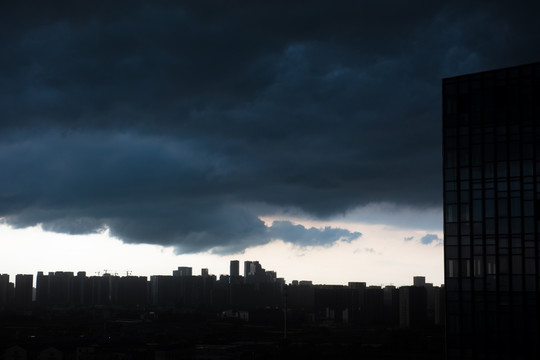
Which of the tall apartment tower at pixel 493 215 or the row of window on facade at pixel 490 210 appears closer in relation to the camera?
the tall apartment tower at pixel 493 215

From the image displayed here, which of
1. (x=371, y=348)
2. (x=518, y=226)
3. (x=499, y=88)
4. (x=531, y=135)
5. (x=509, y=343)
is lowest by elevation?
(x=371, y=348)

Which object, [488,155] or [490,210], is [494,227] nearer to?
[490,210]

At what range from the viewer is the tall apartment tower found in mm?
48781

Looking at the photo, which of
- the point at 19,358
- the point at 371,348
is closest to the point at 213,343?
the point at 371,348

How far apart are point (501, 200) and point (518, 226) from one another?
233cm

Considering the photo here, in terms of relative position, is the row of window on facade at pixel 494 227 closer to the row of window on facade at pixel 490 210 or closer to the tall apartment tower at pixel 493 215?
the tall apartment tower at pixel 493 215

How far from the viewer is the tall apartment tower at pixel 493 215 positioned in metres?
48.8

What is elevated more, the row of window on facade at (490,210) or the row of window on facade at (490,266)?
the row of window on facade at (490,210)

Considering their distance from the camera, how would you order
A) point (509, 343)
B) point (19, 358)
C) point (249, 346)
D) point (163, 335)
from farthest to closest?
1. point (163, 335)
2. point (249, 346)
3. point (19, 358)
4. point (509, 343)

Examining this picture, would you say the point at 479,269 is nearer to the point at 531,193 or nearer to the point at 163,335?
the point at 531,193

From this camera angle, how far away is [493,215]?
50219mm

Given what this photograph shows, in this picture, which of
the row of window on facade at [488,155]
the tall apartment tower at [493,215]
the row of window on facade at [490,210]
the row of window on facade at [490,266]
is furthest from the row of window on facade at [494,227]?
the row of window on facade at [488,155]

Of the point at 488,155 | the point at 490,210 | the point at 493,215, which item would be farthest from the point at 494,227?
the point at 488,155

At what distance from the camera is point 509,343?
4853cm
